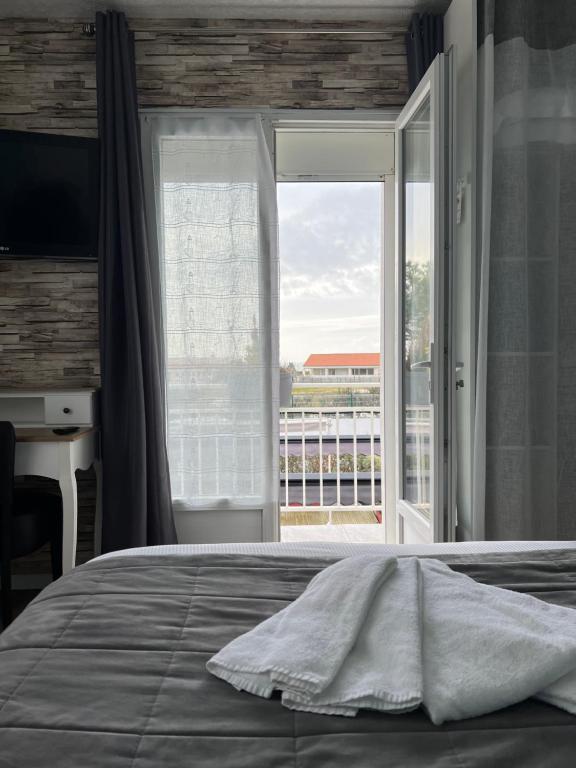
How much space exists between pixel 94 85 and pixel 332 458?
3.10 meters

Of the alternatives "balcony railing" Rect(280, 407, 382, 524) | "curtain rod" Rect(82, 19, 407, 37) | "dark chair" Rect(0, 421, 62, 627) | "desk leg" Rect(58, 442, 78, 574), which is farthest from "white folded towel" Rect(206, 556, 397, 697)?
"balcony railing" Rect(280, 407, 382, 524)

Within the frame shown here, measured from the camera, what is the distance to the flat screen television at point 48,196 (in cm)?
296

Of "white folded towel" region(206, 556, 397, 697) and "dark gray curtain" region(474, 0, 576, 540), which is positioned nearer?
"white folded towel" region(206, 556, 397, 697)

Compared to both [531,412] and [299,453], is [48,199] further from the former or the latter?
[299,453]

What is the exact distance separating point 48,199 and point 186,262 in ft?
2.26

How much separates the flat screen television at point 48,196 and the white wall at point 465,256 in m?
1.64

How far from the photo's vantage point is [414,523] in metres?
2.84

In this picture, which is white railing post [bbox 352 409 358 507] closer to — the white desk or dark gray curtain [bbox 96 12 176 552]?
dark gray curtain [bbox 96 12 176 552]

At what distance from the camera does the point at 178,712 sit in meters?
0.85

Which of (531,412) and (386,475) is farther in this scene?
(386,475)

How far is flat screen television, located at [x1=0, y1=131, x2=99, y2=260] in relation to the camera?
9.72ft

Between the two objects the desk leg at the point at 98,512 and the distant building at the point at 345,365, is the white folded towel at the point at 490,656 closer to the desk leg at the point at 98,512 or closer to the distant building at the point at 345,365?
the desk leg at the point at 98,512

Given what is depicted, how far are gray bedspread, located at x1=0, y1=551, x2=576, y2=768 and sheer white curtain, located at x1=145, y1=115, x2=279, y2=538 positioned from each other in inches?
75.2

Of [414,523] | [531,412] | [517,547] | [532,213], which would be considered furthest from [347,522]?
[517,547]
